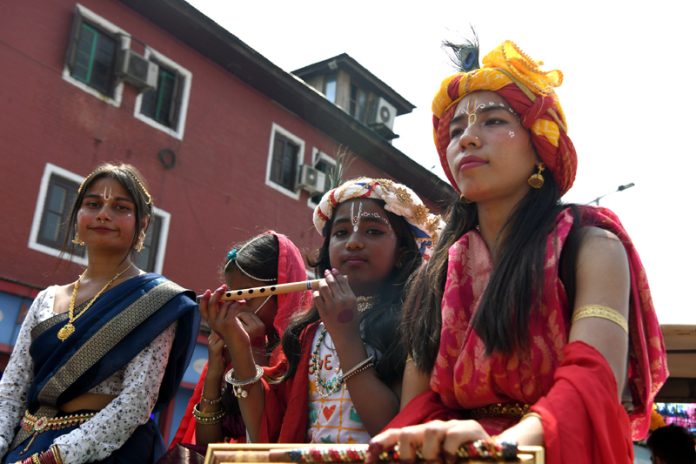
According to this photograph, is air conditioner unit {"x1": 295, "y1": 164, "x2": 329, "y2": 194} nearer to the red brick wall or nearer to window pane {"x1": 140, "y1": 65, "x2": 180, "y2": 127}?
the red brick wall

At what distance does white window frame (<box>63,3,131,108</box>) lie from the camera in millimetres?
12107

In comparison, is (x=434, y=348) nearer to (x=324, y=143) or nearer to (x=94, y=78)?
(x=94, y=78)

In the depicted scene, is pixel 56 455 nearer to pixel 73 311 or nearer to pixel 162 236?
pixel 73 311

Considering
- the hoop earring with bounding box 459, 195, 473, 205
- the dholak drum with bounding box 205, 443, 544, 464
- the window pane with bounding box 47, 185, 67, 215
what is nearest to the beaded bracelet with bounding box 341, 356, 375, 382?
the hoop earring with bounding box 459, 195, 473, 205

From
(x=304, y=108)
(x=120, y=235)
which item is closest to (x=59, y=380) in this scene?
(x=120, y=235)

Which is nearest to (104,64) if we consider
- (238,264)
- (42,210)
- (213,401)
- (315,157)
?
(42,210)

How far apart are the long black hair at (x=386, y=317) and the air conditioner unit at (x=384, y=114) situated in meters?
17.3

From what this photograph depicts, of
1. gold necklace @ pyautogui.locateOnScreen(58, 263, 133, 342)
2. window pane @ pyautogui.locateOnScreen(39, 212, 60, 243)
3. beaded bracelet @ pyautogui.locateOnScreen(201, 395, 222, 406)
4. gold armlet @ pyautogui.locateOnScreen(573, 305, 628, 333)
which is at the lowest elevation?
beaded bracelet @ pyautogui.locateOnScreen(201, 395, 222, 406)

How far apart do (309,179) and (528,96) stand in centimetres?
1396

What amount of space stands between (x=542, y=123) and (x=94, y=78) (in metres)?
11.9

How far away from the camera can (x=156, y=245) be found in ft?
42.3

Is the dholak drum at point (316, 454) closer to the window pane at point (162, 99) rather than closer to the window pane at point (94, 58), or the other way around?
the window pane at point (94, 58)

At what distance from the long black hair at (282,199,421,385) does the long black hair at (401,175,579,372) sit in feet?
1.17

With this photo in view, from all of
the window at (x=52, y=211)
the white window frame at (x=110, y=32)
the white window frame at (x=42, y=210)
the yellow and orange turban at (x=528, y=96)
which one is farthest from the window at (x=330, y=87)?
the yellow and orange turban at (x=528, y=96)
